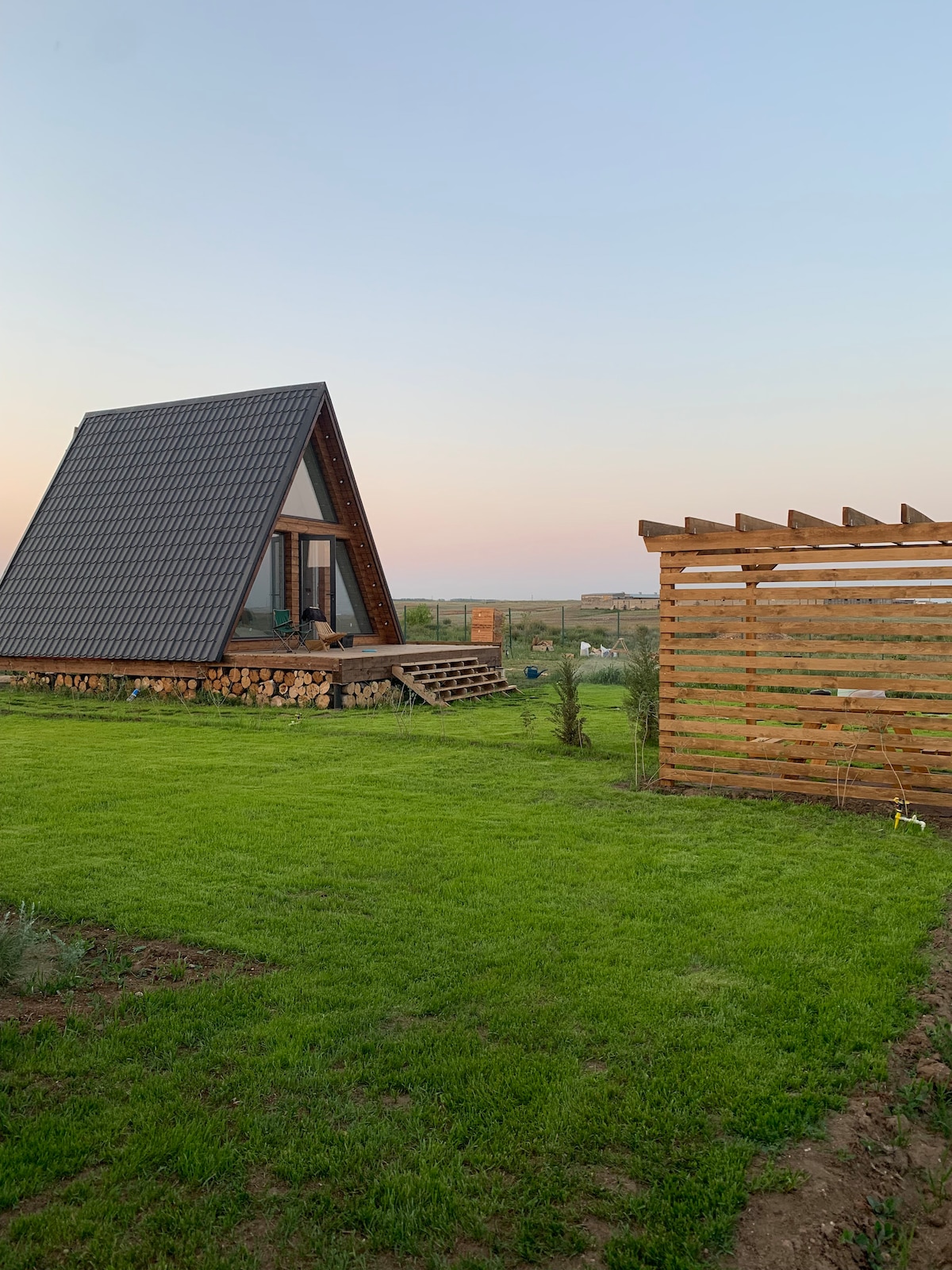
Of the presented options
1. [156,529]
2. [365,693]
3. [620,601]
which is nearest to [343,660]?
[365,693]

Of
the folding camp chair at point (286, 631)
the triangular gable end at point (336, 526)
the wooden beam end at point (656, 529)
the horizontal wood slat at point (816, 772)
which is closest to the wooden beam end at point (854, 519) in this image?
the wooden beam end at point (656, 529)

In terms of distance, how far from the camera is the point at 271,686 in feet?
47.3

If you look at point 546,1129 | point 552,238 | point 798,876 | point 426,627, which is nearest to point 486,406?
point 552,238

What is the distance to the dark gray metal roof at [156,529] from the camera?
15.1 m

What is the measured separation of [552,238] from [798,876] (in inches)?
589

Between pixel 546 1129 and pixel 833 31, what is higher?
pixel 833 31

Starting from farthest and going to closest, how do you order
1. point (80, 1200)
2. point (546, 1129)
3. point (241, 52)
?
point (241, 52), point (546, 1129), point (80, 1200)

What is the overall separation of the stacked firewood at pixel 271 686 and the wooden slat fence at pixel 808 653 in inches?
276

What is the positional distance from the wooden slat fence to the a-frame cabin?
692 centimetres

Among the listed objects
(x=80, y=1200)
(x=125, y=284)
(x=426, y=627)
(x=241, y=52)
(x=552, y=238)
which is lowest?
(x=80, y=1200)

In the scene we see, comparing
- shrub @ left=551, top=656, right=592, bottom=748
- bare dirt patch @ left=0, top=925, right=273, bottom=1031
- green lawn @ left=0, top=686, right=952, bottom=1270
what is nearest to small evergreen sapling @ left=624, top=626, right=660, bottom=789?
shrub @ left=551, top=656, right=592, bottom=748

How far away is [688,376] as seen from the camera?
1825 cm

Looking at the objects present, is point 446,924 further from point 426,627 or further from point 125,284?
point 426,627

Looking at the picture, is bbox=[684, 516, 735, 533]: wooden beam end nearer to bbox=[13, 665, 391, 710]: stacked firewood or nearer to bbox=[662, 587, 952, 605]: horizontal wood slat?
bbox=[662, 587, 952, 605]: horizontal wood slat
